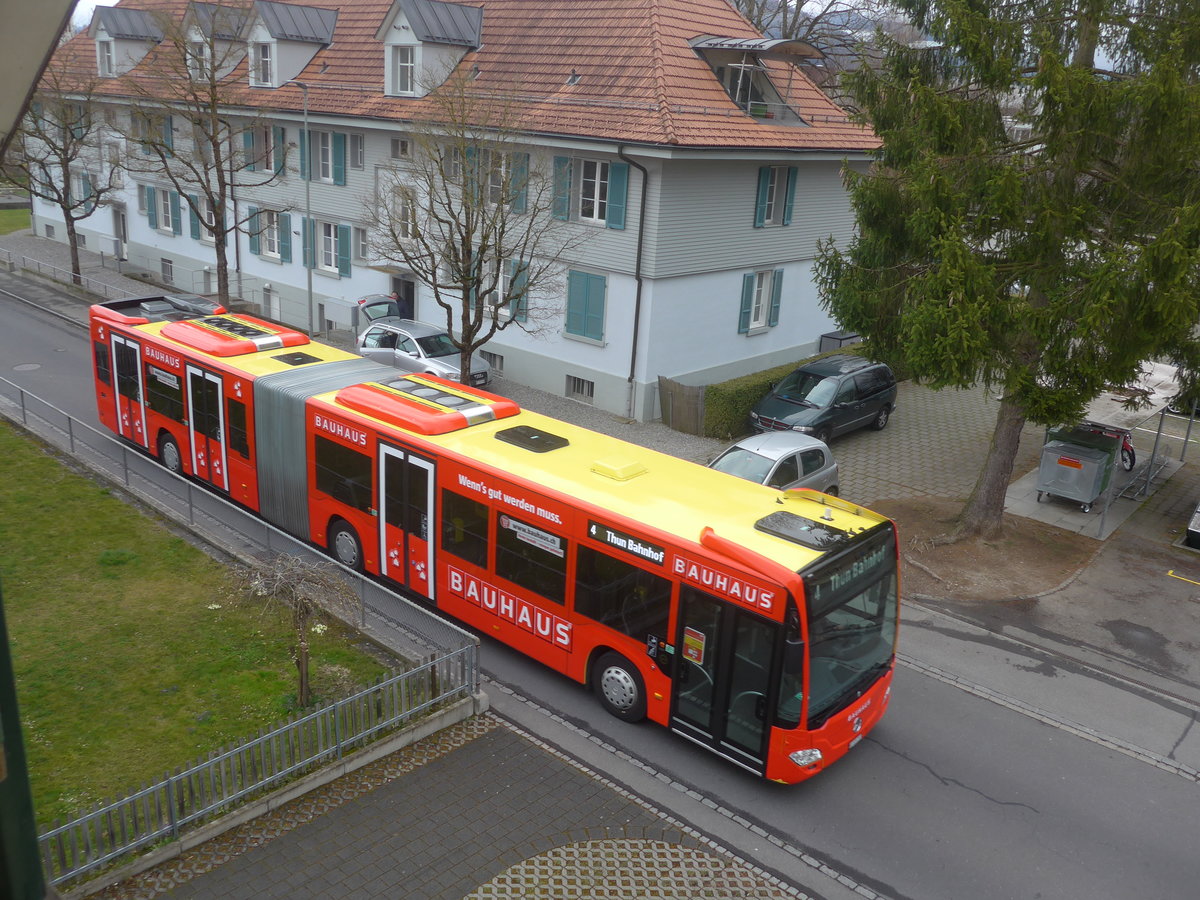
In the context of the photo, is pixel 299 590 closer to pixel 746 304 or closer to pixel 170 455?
pixel 170 455

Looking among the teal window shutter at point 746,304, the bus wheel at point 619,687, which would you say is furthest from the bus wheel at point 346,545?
the teal window shutter at point 746,304

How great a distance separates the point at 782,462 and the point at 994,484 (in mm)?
3622

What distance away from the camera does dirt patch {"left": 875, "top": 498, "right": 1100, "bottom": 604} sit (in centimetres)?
1514

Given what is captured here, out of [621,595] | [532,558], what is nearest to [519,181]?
[532,558]

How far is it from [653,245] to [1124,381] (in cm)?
1076

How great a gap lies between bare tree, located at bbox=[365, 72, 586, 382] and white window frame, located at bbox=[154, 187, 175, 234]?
14085 mm

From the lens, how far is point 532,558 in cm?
1125

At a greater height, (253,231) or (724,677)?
(253,231)

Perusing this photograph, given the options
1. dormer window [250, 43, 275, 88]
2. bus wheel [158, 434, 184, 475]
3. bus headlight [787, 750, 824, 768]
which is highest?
dormer window [250, 43, 275, 88]

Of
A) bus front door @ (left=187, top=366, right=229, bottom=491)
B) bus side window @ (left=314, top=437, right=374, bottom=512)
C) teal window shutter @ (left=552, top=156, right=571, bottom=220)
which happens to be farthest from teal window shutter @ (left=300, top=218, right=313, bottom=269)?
bus side window @ (left=314, top=437, right=374, bottom=512)

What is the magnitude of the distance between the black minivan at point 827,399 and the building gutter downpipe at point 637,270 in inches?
116

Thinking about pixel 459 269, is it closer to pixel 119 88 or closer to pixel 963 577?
pixel 963 577

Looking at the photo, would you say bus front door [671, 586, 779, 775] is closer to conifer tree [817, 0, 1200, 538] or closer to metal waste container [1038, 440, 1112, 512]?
conifer tree [817, 0, 1200, 538]

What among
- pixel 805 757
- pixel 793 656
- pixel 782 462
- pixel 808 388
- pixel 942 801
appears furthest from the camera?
pixel 808 388
